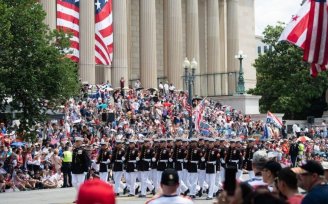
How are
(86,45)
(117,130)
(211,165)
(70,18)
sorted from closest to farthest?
1. (211,165)
2. (117,130)
3. (70,18)
4. (86,45)

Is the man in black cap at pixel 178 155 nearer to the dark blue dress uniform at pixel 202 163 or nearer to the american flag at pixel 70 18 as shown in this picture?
the dark blue dress uniform at pixel 202 163

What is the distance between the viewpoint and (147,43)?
56.7 metres

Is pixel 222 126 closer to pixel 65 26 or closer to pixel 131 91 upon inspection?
pixel 131 91

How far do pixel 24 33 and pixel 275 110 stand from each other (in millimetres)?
45770

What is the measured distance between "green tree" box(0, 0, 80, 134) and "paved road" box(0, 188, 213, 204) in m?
3.79

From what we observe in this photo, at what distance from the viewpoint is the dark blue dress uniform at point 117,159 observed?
86.3 ft

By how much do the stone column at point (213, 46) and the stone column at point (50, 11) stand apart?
2112 cm

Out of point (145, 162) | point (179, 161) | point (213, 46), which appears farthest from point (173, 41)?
point (179, 161)

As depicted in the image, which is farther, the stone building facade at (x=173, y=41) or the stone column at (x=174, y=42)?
the stone column at (x=174, y=42)

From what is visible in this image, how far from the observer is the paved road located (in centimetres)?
2342

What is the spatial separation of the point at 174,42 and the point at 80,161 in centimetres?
3616

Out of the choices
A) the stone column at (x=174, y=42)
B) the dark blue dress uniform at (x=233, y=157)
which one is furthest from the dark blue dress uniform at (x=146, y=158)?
the stone column at (x=174, y=42)

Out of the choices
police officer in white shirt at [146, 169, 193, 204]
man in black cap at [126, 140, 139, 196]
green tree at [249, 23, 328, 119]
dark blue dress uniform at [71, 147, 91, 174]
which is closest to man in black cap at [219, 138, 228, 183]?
man in black cap at [126, 140, 139, 196]

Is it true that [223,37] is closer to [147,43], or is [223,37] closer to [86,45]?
[147,43]
